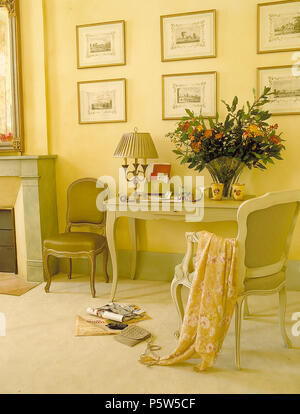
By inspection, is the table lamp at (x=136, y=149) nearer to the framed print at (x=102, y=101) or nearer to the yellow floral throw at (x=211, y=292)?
the framed print at (x=102, y=101)

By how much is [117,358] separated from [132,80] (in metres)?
2.54

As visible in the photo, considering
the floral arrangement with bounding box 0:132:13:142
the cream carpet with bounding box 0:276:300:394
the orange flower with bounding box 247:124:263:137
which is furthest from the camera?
the floral arrangement with bounding box 0:132:13:142

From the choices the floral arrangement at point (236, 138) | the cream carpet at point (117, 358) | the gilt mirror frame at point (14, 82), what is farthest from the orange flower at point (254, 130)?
the gilt mirror frame at point (14, 82)

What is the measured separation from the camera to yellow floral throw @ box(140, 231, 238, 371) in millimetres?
2244

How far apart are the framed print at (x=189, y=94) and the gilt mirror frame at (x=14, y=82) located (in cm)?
146

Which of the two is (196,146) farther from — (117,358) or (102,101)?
(117,358)

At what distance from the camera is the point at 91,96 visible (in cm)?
393

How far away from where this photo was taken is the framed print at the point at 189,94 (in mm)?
3600

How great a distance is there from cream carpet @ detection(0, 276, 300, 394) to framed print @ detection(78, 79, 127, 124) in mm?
1754

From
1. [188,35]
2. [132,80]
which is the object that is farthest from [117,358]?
[188,35]

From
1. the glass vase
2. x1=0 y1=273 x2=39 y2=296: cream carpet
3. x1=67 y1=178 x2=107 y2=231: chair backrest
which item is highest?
the glass vase

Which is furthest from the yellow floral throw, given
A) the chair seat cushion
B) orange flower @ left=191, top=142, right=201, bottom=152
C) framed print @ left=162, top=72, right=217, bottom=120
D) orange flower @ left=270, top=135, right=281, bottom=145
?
framed print @ left=162, top=72, right=217, bottom=120

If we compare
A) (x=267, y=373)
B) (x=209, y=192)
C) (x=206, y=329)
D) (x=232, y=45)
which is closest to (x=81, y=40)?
(x=232, y=45)

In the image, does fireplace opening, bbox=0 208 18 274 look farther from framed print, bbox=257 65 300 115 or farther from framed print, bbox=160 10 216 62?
framed print, bbox=257 65 300 115
